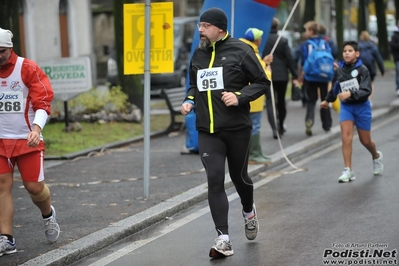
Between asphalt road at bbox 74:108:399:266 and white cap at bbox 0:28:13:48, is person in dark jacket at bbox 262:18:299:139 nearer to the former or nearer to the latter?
asphalt road at bbox 74:108:399:266

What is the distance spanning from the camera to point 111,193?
10.5 metres

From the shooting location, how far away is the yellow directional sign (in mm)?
10078

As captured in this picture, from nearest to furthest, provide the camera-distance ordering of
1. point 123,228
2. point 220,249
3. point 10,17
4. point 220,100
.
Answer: point 220,249 → point 220,100 → point 123,228 → point 10,17

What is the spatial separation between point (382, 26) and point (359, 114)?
28.1 meters

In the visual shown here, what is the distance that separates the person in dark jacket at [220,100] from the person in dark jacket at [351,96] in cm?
358

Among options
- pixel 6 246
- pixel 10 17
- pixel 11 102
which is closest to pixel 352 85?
pixel 11 102

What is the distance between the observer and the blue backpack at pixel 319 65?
1520 cm

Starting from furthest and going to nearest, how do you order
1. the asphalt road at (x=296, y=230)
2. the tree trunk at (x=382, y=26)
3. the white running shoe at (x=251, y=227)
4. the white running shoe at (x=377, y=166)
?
the tree trunk at (x=382, y=26)
the white running shoe at (x=377, y=166)
the white running shoe at (x=251, y=227)
the asphalt road at (x=296, y=230)

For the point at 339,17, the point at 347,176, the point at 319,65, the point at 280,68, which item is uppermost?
the point at 319,65

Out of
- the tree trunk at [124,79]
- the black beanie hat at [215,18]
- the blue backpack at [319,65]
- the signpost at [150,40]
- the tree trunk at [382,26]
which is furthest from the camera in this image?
the tree trunk at [382,26]

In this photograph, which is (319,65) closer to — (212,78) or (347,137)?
(347,137)

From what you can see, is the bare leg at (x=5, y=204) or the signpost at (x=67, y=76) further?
the signpost at (x=67, y=76)

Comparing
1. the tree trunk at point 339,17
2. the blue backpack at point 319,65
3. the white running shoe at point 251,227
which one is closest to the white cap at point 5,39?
the white running shoe at point 251,227

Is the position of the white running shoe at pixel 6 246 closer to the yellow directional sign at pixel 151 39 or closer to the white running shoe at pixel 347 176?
the yellow directional sign at pixel 151 39
